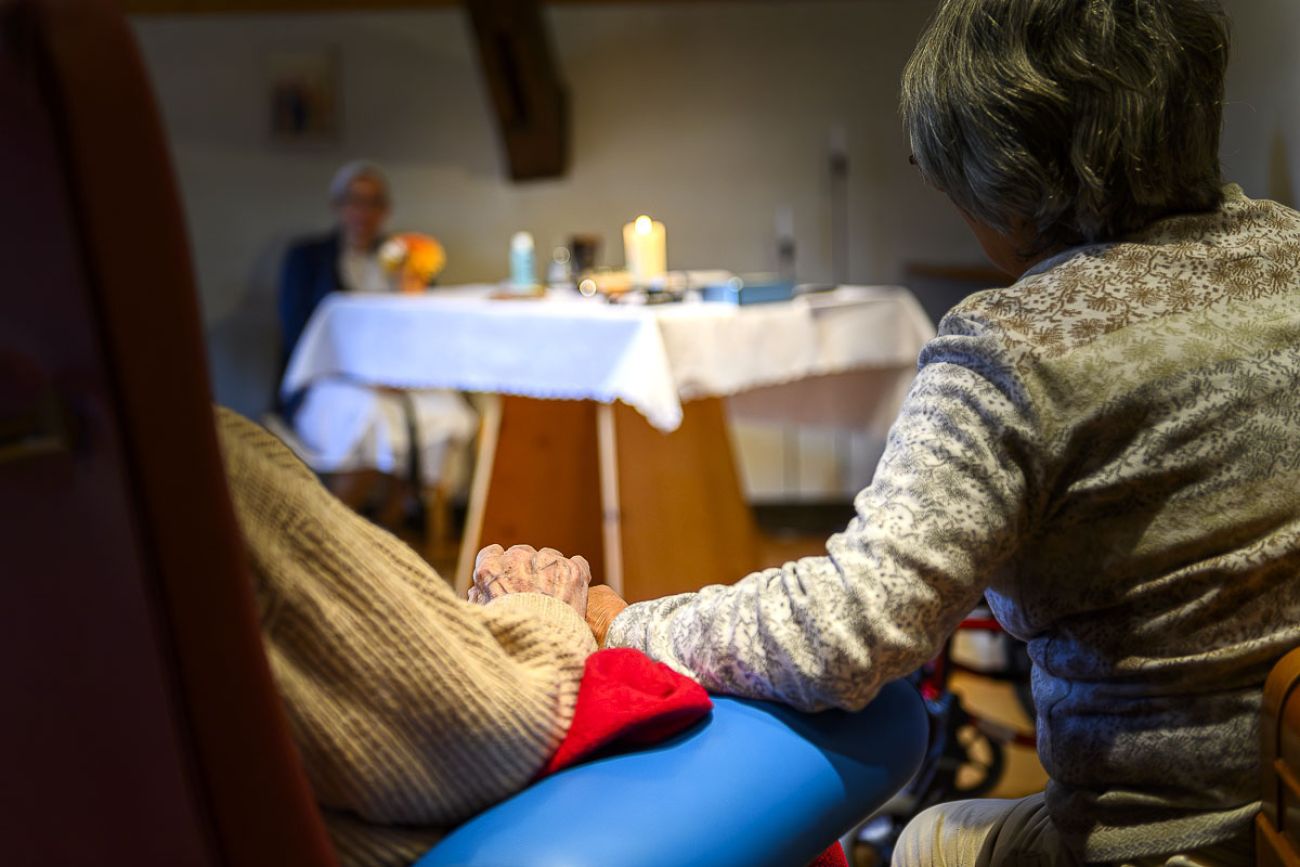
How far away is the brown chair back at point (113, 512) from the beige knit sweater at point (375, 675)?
5 centimetres

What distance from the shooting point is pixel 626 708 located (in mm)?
685

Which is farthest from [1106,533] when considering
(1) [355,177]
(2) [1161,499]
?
(1) [355,177]

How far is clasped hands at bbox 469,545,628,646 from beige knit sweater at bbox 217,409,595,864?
127 mm

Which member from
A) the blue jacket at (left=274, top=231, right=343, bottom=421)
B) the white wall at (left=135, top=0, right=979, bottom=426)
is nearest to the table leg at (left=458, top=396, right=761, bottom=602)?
the blue jacket at (left=274, top=231, right=343, bottom=421)

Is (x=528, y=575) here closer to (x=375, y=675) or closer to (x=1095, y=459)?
(x=375, y=675)

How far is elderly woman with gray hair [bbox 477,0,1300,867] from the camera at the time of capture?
2.25ft

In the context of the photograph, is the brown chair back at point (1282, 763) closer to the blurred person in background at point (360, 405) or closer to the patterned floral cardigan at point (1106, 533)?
the patterned floral cardigan at point (1106, 533)

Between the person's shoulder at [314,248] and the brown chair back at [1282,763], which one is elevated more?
the person's shoulder at [314,248]

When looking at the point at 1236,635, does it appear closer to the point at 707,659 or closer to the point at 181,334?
the point at 707,659

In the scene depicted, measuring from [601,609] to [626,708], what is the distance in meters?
0.16

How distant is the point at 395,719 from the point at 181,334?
0.22m

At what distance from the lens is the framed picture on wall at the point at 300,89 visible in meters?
4.18

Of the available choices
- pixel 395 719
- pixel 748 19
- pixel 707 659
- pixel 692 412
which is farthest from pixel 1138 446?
pixel 748 19

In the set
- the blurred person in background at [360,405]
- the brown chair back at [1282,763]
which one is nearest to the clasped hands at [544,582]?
the brown chair back at [1282,763]
